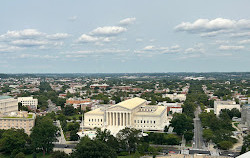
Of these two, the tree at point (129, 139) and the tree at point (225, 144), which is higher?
the tree at point (129, 139)

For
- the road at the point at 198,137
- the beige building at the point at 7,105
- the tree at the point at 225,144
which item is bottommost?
the road at the point at 198,137

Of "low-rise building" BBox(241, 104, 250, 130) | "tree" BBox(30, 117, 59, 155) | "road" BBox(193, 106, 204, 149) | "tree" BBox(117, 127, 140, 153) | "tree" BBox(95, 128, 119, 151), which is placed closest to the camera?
"tree" BBox(95, 128, 119, 151)

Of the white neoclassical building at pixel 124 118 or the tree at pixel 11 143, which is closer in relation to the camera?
the tree at pixel 11 143

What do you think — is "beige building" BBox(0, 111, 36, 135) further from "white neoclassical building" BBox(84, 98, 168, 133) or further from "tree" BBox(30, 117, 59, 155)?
"white neoclassical building" BBox(84, 98, 168, 133)

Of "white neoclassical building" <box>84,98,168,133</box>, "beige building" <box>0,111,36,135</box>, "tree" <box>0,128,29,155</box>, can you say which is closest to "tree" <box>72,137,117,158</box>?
"tree" <box>0,128,29,155</box>

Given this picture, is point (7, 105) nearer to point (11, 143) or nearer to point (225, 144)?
point (11, 143)

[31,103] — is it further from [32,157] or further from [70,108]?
[32,157]

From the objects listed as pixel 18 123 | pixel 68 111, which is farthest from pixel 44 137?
pixel 68 111

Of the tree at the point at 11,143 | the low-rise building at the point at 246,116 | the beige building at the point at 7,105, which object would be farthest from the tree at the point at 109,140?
the beige building at the point at 7,105

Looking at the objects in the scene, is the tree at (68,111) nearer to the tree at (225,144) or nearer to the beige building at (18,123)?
the beige building at (18,123)

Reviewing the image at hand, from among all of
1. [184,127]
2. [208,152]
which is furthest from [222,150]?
[184,127]

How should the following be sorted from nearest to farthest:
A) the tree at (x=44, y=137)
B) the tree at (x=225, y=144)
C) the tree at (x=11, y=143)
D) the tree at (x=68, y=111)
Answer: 1. the tree at (x=44, y=137)
2. the tree at (x=11, y=143)
3. the tree at (x=225, y=144)
4. the tree at (x=68, y=111)
